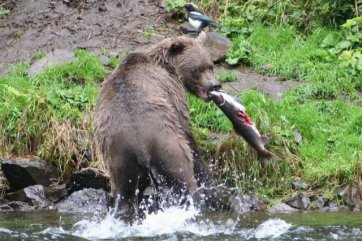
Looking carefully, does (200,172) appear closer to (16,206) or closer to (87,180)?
(87,180)

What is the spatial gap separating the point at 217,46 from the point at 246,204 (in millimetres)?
3345

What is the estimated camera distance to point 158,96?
25.9ft

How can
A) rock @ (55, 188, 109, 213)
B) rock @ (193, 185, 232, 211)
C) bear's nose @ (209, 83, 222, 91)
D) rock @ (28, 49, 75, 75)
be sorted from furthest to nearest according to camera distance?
rock @ (28, 49, 75, 75), rock @ (55, 188, 109, 213), rock @ (193, 185, 232, 211), bear's nose @ (209, 83, 222, 91)

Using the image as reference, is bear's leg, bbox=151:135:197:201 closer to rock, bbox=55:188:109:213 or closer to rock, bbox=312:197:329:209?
rock, bbox=55:188:109:213

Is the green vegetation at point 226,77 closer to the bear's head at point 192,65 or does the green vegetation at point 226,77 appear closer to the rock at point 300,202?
the rock at point 300,202

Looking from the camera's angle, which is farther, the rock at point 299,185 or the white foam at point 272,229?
the rock at point 299,185

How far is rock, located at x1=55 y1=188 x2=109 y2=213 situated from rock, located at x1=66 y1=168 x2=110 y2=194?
0.13 meters

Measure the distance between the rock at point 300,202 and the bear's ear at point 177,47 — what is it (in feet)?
7.55

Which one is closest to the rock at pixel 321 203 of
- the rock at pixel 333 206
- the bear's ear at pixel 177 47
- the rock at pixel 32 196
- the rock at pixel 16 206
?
the rock at pixel 333 206

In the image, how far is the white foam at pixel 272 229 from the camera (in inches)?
293

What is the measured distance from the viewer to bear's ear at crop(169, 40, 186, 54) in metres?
8.49

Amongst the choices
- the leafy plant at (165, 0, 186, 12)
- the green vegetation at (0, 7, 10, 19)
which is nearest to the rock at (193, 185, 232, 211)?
the leafy plant at (165, 0, 186, 12)

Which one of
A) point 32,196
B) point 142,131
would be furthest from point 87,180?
point 142,131

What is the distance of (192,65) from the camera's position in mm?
8531
